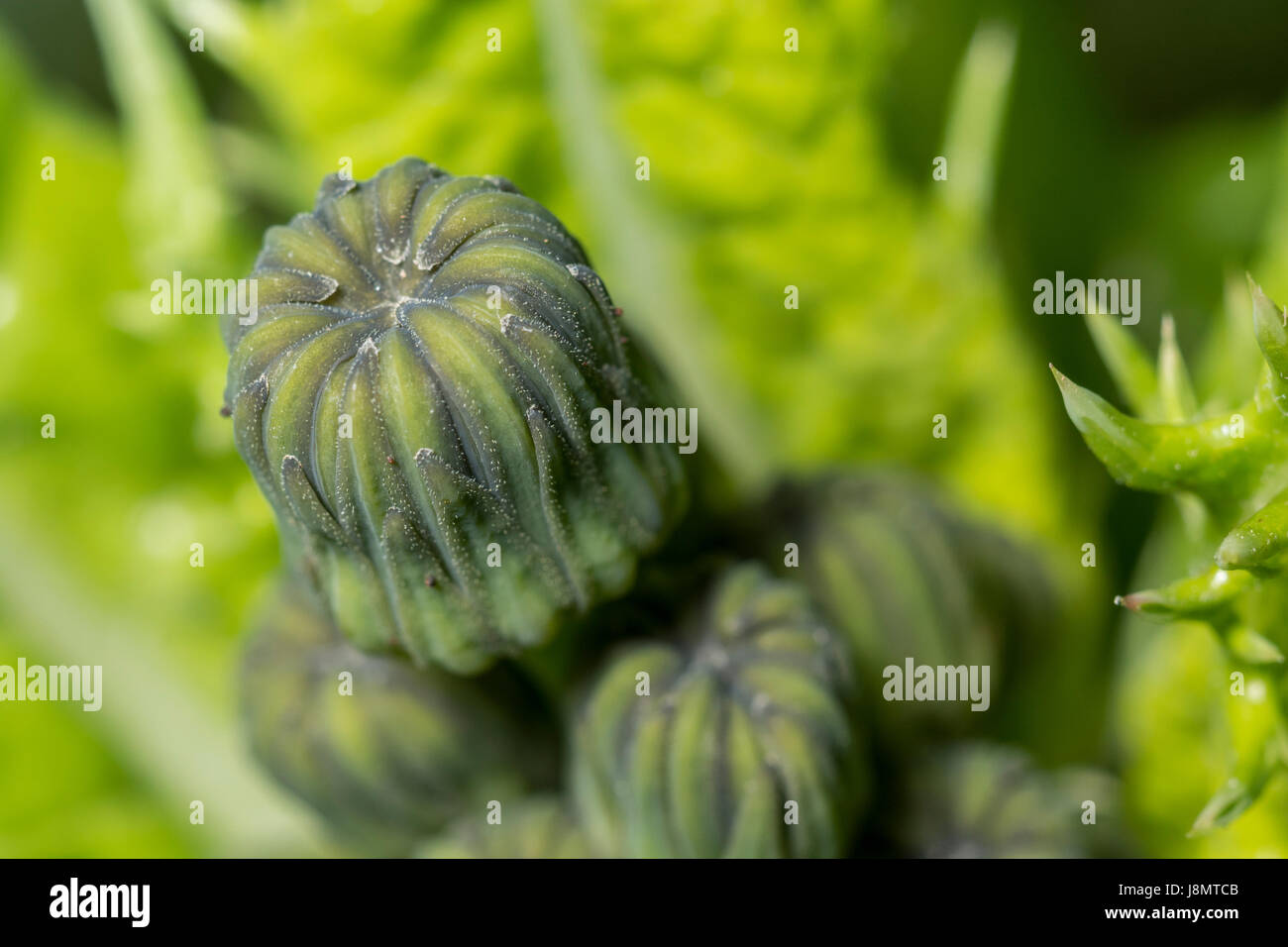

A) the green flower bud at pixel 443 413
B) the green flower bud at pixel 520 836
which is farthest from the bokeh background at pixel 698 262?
the green flower bud at pixel 443 413

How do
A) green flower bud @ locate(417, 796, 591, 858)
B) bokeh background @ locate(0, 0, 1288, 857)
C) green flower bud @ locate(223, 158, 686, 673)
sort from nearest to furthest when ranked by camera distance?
green flower bud @ locate(223, 158, 686, 673)
green flower bud @ locate(417, 796, 591, 858)
bokeh background @ locate(0, 0, 1288, 857)

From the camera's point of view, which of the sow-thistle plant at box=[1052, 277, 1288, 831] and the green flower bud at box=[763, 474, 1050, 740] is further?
the green flower bud at box=[763, 474, 1050, 740]

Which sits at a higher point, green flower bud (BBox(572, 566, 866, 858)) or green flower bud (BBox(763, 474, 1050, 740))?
green flower bud (BBox(763, 474, 1050, 740))

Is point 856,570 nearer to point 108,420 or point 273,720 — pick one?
point 273,720

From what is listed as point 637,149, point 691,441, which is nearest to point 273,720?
point 691,441

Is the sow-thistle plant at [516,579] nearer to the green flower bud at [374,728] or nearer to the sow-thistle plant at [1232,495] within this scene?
the green flower bud at [374,728]

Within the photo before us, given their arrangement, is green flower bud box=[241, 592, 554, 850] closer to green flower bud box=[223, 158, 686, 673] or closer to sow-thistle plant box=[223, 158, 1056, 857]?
sow-thistle plant box=[223, 158, 1056, 857]

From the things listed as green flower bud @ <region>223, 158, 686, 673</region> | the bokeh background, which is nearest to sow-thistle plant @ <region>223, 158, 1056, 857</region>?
green flower bud @ <region>223, 158, 686, 673</region>
